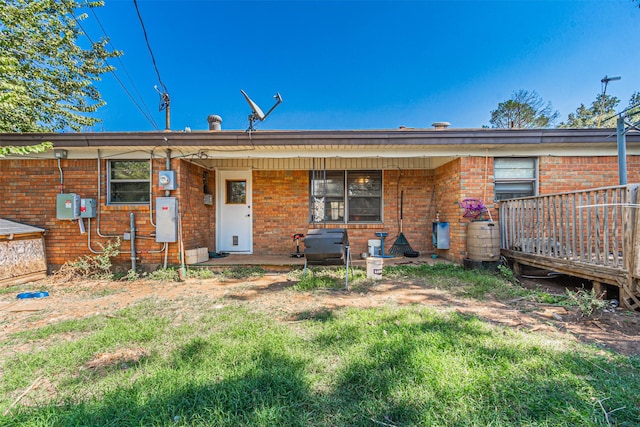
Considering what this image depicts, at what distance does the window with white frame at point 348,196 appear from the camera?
23.2 ft

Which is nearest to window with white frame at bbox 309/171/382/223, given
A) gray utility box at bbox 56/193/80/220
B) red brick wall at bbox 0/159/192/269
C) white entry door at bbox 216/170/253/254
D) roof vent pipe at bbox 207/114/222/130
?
white entry door at bbox 216/170/253/254

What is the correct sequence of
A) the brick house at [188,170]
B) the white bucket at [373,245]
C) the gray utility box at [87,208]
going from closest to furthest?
the brick house at [188,170], the gray utility box at [87,208], the white bucket at [373,245]

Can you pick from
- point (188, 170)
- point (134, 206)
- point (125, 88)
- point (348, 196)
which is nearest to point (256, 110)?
point (188, 170)

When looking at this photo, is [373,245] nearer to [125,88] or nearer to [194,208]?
[194,208]

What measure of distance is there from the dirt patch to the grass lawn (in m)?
0.31

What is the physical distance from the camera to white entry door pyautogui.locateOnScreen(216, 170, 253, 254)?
7.09 m

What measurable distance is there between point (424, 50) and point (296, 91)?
234 inches

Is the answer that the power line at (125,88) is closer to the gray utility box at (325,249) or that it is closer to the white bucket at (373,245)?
the gray utility box at (325,249)

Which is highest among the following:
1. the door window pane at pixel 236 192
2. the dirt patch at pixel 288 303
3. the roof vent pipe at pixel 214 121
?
the roof vent pipe at pixel 214 121

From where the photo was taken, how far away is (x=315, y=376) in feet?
6.22

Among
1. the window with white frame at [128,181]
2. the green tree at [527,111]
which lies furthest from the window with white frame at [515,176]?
the green tree at [527,111]

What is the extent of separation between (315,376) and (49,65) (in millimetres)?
13334

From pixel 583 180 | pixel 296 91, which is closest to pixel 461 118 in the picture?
pixel 296 91

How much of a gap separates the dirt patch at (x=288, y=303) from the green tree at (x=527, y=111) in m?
19.7
